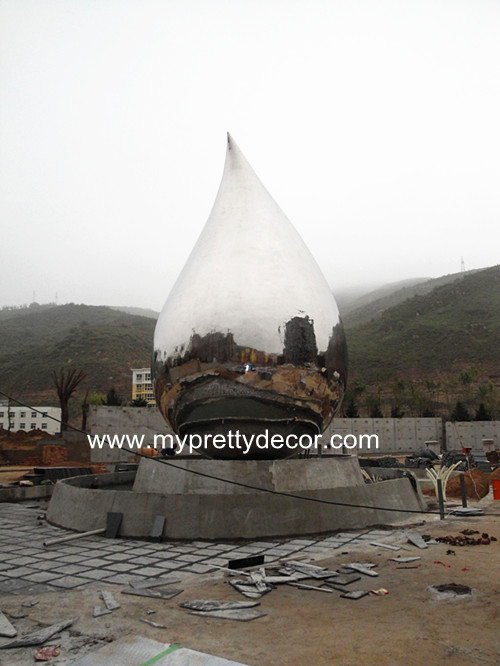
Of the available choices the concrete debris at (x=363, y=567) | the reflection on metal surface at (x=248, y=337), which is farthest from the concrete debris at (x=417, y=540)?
the reflection on metal surface at (x=248, y=337)

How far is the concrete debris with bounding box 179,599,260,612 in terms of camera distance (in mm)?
4680

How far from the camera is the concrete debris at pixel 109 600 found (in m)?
4.74

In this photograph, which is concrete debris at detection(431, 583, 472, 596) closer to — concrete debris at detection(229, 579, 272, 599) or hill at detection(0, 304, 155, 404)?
concrete debris at detection(229, 579, 272, 599)

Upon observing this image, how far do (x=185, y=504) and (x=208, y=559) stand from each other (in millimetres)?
1426

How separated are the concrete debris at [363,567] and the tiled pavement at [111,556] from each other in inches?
31.4

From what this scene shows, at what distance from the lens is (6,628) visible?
4215 mm

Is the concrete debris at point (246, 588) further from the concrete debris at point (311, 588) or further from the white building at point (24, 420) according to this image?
the white building at point (24, 420)

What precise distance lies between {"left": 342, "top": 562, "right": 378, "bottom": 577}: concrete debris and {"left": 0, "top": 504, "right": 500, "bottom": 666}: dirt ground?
122mm

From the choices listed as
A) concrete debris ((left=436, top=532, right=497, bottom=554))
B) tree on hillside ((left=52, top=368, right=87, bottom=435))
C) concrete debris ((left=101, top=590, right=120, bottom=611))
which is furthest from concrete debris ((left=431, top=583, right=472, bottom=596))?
tree on hillside ((left=52, top=368, right=87, bottom=435))

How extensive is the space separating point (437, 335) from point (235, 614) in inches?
3278

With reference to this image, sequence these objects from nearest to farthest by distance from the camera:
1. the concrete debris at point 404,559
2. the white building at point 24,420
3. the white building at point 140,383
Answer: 1. the concrete debris at point 404,559
2. the white building at point 24,420
3. the white building at point 140,383

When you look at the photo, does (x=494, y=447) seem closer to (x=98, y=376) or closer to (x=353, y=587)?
(x=353, y=587)

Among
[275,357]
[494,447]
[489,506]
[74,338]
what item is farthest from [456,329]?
[275,357]

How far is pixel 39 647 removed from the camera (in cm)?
388
